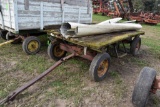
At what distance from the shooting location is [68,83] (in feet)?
11.8

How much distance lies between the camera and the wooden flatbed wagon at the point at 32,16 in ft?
14.8

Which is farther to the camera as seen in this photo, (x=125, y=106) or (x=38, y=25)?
(x=38, y=25)

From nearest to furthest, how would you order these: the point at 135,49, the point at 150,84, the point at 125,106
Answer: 1. the point at 150,84
2. the point at 125,106
3. the point at 135,49

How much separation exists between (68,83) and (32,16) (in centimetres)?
243

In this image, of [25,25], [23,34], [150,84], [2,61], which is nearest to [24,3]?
[25,25]

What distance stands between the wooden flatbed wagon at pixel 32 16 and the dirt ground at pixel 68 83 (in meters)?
0.56

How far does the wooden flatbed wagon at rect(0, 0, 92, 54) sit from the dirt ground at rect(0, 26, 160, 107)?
56 centimetres

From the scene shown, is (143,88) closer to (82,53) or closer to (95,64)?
(95,64)

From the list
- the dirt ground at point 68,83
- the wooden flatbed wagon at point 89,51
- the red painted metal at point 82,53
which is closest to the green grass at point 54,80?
the dirt ground at point 68,83

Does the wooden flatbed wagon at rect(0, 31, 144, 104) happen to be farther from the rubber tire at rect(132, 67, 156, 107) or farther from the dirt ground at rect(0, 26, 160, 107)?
the rubber tire at rect(132, 67, 156, 107)

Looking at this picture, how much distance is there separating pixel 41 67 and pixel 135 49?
3.17 m

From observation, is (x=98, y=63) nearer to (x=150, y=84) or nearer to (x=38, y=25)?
(x=150, y=84)

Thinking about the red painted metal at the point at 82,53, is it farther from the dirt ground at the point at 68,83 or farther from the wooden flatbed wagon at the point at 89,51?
the dirt ground at the point at 68,83

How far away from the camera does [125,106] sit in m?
2.97
